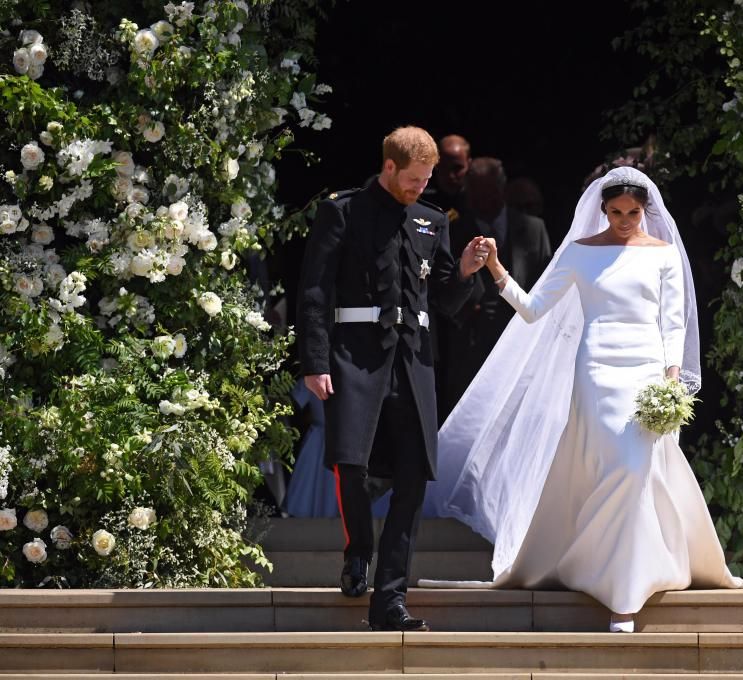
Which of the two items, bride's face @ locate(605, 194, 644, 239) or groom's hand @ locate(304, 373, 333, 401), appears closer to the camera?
groom's hand @ locate(304, 373, 333, 401)

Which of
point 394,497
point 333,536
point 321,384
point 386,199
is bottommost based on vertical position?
point 333,536

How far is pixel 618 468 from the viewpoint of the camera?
6738 millimetres

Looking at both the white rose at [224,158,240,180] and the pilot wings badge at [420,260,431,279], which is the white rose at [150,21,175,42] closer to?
the white rose at [224,158,240,180]

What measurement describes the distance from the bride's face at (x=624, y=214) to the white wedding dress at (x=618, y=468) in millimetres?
87

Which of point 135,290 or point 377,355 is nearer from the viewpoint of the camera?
point 377,355

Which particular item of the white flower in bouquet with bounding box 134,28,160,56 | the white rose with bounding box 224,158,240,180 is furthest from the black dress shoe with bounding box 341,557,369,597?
the white flower in bouquet with bounding box 134,28,160,56

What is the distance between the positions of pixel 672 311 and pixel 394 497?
149cm

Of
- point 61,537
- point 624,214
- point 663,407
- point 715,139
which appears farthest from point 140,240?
point 715,139

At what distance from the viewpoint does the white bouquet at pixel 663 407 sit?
662 cm

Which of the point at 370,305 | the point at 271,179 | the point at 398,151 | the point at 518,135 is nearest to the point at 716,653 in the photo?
the point at 370,305

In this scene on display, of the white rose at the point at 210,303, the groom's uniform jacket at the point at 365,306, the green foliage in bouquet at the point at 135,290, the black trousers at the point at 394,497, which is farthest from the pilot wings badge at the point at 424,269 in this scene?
the white rose at the point at 210,303

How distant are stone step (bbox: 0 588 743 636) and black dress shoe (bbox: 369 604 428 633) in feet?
0.94

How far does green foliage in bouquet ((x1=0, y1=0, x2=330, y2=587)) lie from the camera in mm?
7684

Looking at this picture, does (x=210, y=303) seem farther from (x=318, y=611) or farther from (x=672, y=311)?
(x=672, y=311)
